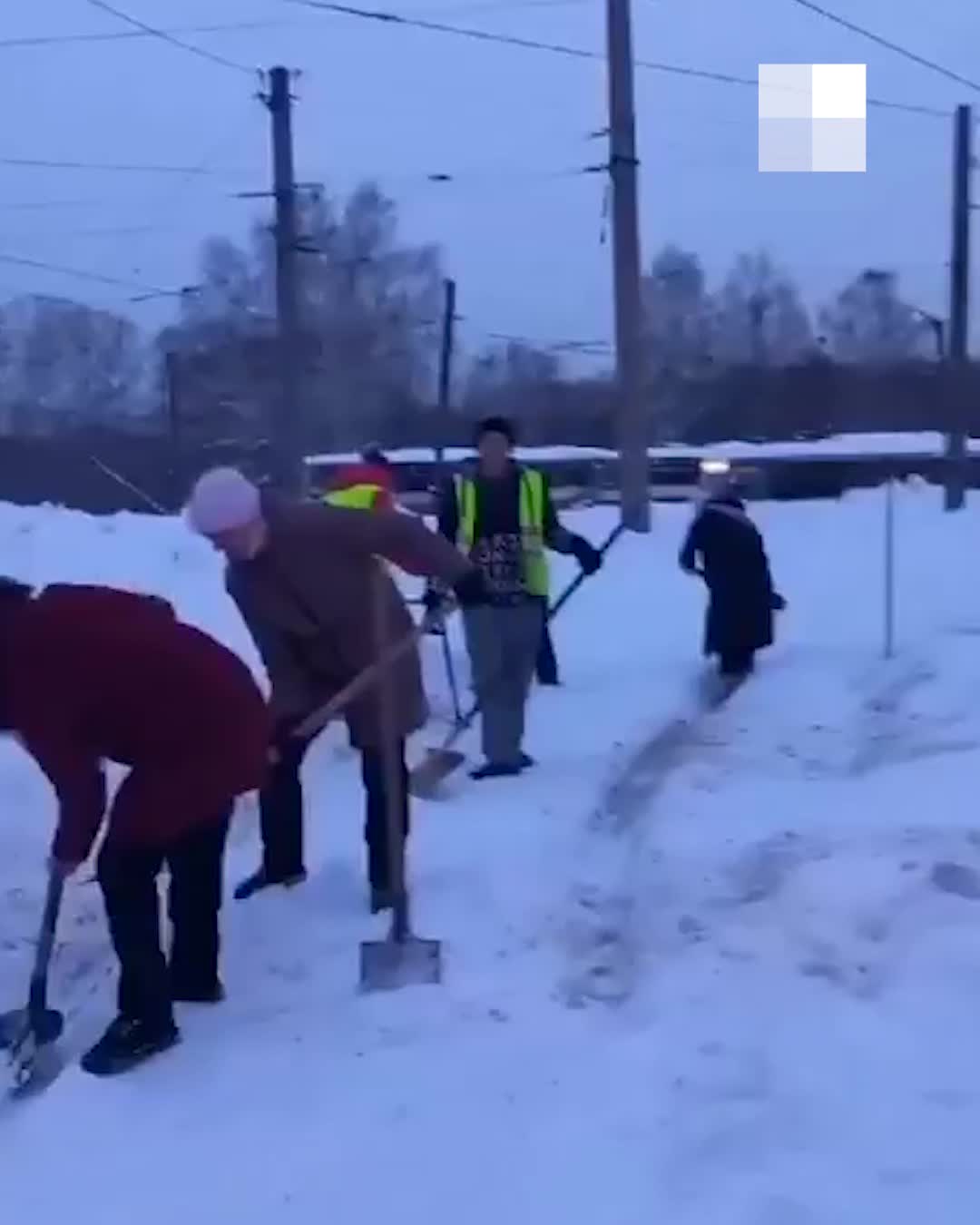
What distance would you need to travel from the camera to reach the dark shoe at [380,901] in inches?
275

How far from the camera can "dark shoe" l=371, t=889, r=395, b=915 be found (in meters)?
6.99

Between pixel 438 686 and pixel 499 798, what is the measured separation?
13.0 feet

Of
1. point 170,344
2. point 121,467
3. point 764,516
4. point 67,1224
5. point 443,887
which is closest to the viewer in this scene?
point 67,1224

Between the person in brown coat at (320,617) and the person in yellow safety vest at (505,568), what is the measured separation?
8.76ft

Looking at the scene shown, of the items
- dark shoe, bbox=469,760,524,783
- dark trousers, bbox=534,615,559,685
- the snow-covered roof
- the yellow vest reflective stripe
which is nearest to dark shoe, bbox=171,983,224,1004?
the yellow vest reflective stripe

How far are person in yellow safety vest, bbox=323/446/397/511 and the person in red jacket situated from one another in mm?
2354

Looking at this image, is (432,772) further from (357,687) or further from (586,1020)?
(586,1020)

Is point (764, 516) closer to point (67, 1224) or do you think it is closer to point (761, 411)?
point (67, 1224)

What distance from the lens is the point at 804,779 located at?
941 cm

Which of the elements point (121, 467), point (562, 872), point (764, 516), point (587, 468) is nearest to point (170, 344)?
point (121, 467)

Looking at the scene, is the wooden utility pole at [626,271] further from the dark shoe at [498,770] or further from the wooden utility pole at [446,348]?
the wooden utility pole at [446,348]

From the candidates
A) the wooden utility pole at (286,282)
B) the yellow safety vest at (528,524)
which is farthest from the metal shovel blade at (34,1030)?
the wooden utility pole at (286,282)

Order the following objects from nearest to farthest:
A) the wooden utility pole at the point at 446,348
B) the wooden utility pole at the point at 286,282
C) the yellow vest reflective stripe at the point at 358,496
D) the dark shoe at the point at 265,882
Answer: the dark shoe at the point at 265,882
the yellow vest reflective stripe at the point at 358,496
the wooden utility pole at the point at 286,282
the wooden utility pole at the point at 446,348

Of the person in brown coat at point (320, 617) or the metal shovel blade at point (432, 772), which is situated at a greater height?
the person in brown coat at point (320, 617)
